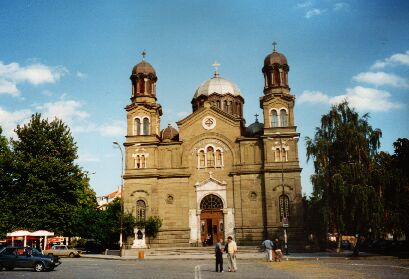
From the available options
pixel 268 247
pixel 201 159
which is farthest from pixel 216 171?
pixel 268 247

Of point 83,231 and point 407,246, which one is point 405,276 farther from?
point 83,231

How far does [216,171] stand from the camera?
1722 inches

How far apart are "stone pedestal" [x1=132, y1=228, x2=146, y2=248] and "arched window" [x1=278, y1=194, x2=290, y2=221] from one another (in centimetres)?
1362

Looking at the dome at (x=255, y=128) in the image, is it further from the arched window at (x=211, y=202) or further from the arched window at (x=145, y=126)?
the arched window at (x=145, y=126)

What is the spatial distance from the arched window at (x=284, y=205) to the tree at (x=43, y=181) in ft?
69.0

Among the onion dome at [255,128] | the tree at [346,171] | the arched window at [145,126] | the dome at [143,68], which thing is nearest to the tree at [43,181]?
the arched window at [145,126]

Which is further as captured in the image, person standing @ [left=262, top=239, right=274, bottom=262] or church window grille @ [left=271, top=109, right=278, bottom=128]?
church window grille @ [left=271, top=109, right=278, bottom=128]

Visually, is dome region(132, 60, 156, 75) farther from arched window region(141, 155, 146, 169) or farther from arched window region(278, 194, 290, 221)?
arched window region(278, 194, 290, 221)

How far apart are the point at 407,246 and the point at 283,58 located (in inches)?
851

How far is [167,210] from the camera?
43.3 m

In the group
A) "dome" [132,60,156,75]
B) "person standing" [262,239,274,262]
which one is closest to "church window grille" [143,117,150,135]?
"dome" [132,60,156,75]

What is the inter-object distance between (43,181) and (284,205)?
964 inches

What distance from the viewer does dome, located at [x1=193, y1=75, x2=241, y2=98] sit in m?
52.2

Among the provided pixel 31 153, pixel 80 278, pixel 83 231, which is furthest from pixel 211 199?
pixel 80 278
